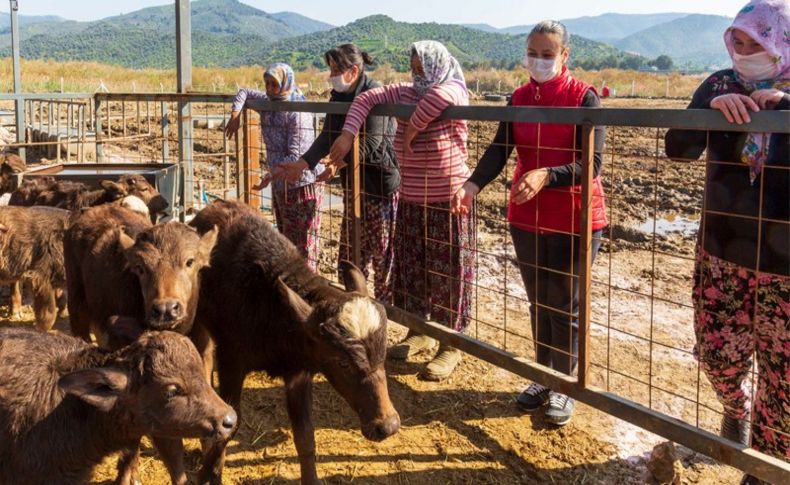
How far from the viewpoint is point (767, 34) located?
11.5ft

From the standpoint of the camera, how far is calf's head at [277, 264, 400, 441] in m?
4.16

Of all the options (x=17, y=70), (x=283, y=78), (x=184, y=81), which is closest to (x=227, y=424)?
(x=283, y=78)

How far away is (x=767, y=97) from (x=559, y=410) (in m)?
2.67

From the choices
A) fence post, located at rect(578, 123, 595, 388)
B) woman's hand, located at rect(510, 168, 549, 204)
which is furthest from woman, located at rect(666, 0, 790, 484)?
woman's hand, located at rect(510, 168, 549, 204)

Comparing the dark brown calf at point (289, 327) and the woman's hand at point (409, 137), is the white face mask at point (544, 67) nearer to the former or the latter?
the woman's hand at point (409, 137)

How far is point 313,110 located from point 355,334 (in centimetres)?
273

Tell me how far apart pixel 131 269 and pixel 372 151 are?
2.19 metres

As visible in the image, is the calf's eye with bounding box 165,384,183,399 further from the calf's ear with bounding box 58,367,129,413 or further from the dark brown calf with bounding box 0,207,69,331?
the dark brown calf with bounding box 0,207,69,331

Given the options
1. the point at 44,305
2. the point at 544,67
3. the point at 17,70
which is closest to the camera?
the point at 544,67

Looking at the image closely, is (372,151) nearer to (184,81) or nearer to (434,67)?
(434,67)

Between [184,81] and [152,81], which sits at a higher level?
[152,81]

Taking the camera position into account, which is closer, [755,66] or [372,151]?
[755,66]

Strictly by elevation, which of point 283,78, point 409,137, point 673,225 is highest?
point 283,78

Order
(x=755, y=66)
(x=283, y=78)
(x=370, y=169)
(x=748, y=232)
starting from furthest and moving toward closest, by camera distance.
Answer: (x=283, y=78)
(x=370, y=169)
(x=748, y=232)
(x=755, y=66)
